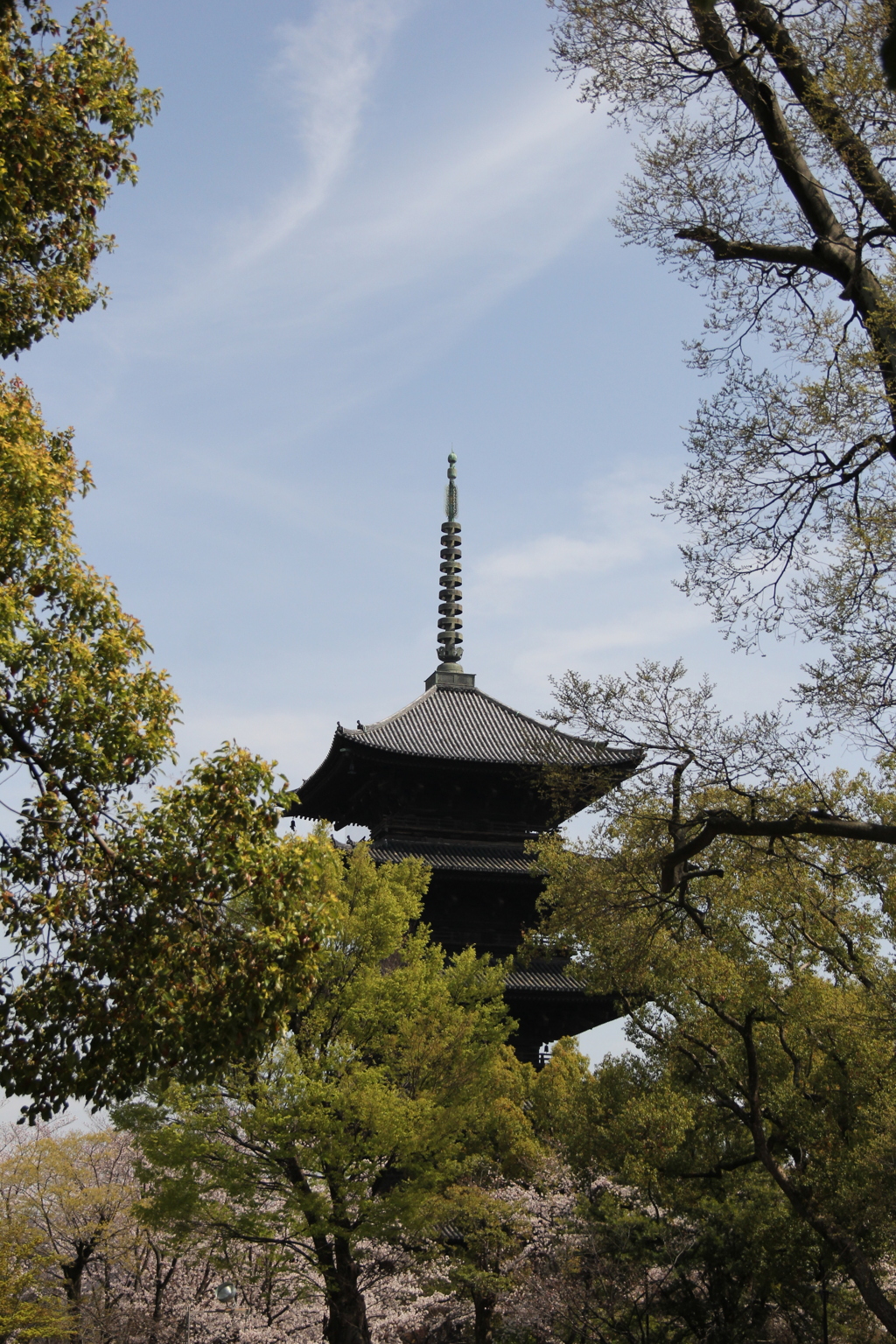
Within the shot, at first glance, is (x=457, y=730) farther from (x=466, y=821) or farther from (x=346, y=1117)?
(x=346, y=1117)

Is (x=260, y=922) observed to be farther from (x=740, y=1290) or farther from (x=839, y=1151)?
(x=740, y=1290)

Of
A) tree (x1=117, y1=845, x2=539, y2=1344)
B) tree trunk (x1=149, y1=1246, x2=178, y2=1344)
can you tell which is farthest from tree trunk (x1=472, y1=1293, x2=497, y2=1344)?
tree trunk (x1=149, y1=1246, x2=178, y2=1344)

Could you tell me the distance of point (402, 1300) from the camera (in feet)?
61.5

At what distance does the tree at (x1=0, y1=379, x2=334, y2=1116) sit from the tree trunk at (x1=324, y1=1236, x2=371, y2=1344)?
32.8 ft

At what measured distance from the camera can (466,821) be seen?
27.1 meters

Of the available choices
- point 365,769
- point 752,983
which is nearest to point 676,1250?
point 752,983

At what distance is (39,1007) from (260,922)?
4.54 feet

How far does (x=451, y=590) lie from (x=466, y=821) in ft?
31.7

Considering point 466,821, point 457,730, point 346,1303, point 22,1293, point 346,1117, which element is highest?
point 457,730

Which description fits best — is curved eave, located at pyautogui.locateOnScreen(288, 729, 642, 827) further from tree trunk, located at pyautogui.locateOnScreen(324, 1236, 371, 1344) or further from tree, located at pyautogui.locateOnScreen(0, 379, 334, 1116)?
Answer: tree, located at pyautogui.locateOnScreen(0, 379, 334, 1116)

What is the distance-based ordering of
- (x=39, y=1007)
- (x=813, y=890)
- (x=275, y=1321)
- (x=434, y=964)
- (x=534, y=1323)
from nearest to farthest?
1. (x=39, y=1007)
2. (x=813, y=890)
3. (x=534, y=1323)
4. (x=434, y=964)
5. (x=275, y=1321)

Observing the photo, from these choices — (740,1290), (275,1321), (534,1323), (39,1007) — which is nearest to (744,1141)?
(740,1290)

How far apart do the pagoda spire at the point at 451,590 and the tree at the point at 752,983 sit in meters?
15.5

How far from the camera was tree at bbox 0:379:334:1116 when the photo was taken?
A: 284 inches
